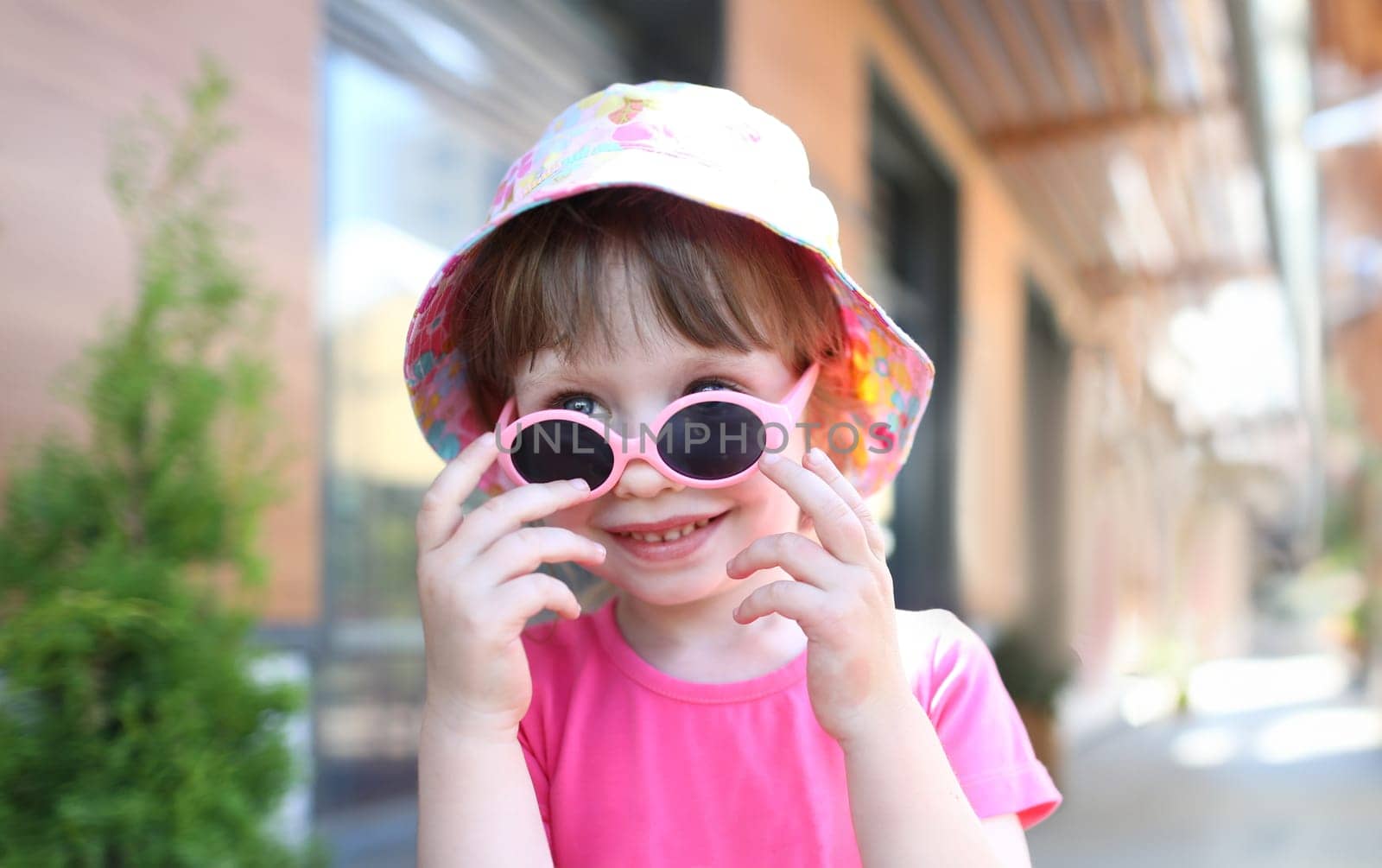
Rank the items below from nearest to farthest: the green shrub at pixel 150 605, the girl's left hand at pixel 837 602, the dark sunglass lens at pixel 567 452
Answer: the girl's left hand at pixel 837 602
the dark sunglass lens at pixel 567 452
the green shrub at pixel 150 605

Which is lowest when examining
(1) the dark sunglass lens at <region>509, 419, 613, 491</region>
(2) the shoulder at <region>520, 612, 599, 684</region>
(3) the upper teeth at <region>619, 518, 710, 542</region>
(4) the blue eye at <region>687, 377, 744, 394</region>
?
(2) the shoulder at <region>520, 612, 599, 684</region>

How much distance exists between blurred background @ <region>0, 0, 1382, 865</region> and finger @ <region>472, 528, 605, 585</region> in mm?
1199

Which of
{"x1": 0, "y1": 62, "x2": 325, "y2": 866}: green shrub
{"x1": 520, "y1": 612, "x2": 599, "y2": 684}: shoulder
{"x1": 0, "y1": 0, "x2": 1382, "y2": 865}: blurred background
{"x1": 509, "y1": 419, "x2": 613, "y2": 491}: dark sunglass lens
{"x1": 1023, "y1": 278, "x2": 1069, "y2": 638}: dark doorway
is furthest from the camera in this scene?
{"x1": 1023, "y1": 278, "x2": 1069, "y2": 638}: dark doorway

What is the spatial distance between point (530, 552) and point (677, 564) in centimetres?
21

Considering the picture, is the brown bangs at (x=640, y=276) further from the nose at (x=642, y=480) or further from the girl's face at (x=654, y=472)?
the nose at (x=642, y=480)

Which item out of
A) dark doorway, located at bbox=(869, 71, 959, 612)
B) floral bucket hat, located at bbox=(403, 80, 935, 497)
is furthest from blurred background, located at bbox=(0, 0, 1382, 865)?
floral bucket hat, located at bbox=(403, 80, 935, 497)

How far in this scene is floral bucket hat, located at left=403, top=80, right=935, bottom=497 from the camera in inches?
51.1

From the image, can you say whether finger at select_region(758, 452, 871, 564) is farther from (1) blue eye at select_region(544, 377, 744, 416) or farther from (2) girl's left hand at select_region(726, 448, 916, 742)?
(1) blue eye at select_region(544, 377, 744, 416)

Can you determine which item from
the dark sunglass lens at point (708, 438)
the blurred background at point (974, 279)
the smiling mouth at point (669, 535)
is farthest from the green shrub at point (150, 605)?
the dark sunglass lens at point (708, 438)

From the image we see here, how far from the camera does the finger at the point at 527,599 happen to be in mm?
1169

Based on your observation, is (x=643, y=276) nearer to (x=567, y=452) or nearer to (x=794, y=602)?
(x=567, y=452)

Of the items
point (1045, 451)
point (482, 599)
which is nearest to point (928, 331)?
point (1045, 451)

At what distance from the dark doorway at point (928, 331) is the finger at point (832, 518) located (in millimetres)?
6194

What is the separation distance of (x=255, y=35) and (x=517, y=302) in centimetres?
172
